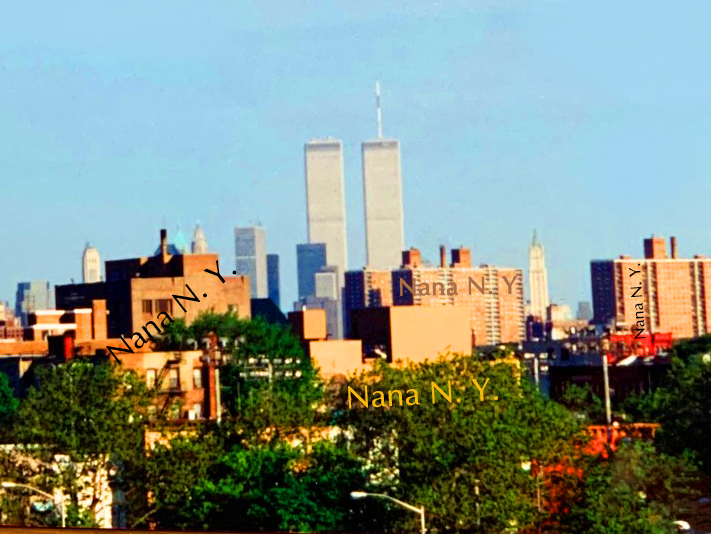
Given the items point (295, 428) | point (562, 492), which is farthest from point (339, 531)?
point (562, 492)

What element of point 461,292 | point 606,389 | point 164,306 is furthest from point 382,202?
point 606,389

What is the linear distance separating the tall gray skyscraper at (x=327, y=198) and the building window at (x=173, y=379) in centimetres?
73

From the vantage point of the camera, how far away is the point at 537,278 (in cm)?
400

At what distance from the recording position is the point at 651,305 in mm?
3830

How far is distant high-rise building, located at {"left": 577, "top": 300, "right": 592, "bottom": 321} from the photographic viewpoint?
3871mm

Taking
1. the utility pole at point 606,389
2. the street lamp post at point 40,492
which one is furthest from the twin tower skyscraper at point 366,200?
the street lamp post at point 40,492

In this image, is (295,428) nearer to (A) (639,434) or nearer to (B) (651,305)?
(A) (639,434)

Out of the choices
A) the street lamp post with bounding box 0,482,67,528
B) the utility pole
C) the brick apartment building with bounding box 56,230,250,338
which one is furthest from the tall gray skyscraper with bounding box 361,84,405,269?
the street lamp post with bounding box 0,482,67,528

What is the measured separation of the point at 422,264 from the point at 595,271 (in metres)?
0.40

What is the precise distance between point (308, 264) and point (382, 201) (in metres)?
0.23

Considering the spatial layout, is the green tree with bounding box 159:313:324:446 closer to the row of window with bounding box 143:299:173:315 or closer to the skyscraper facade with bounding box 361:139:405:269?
the row of window with bounding box 143:299:173:315

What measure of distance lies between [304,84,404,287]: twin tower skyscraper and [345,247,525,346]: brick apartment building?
35 millimetres

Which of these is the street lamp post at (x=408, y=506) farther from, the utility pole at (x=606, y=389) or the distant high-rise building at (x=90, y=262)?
the distant high-rise building at (x=90, y=262)

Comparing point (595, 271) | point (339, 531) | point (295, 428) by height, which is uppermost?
point (595, 271)
